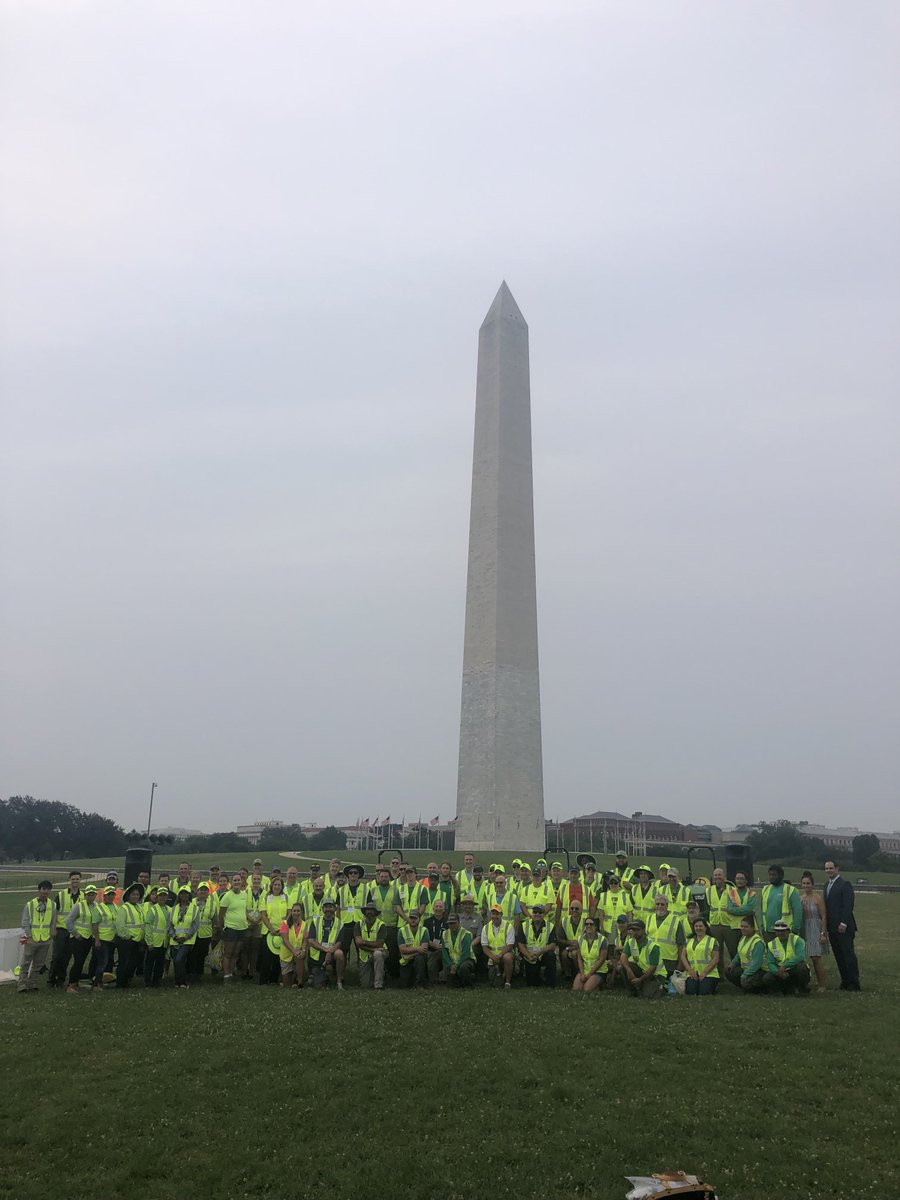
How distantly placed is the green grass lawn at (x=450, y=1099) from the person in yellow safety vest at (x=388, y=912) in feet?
5.93

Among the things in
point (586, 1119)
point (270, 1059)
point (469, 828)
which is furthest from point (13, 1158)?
Result: point (469, 828)

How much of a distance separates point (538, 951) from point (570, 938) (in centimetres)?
58

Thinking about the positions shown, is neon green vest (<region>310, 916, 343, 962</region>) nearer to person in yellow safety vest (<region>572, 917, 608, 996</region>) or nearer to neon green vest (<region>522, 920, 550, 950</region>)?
neon green vest (<region>522, 920, 550, 950</region>)

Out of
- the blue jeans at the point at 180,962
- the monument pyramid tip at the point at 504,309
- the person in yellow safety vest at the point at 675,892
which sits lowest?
the blue jeans at the point at 180,962

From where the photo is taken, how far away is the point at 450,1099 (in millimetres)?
8664

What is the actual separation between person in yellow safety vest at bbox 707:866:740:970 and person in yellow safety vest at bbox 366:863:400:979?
14.9 feet

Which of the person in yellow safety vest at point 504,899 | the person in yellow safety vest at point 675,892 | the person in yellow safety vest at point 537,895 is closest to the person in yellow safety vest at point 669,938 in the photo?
the person in yellow safety vest at point 675,892

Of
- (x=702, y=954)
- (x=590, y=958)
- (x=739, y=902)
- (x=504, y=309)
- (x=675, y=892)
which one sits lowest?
(x=590, y=958)

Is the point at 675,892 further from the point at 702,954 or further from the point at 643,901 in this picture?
the point at 702,954

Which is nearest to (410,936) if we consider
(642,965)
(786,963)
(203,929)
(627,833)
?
(203,929)

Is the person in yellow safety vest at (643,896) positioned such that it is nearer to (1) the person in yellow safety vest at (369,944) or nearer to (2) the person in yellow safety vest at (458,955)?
(2) the person in yellow safety vest at (458,955)

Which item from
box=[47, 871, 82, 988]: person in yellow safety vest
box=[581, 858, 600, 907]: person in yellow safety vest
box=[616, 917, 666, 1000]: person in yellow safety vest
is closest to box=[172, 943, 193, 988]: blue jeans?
box=[47, 871, 82, 988]: person in yellow safety vest

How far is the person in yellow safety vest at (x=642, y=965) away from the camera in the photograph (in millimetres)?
12281

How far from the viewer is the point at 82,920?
44.5ft
